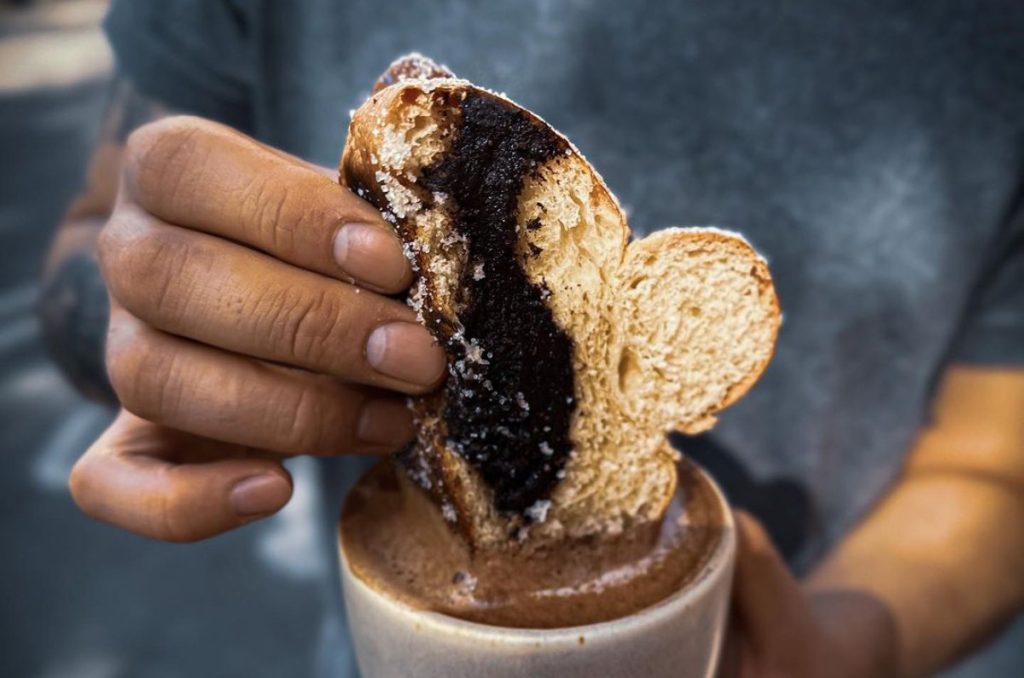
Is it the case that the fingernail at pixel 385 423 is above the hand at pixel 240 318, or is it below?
below

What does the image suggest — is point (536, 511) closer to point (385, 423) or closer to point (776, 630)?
point (385, 423)

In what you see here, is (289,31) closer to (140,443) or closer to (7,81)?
(140,443)

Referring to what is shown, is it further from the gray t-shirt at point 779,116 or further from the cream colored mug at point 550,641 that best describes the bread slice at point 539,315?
the gray t-shirt at point 779,116

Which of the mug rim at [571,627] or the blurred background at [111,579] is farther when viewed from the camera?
the blurred background at [111,579]

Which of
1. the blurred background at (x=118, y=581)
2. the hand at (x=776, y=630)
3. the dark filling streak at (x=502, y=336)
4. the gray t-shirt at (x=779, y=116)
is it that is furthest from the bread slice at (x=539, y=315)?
the blurred background at (x=118, y=581)

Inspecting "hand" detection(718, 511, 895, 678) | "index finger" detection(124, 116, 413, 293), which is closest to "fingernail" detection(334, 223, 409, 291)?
"index finger" detection(124, 116, 413, 293)

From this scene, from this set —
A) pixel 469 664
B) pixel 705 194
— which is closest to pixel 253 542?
pixel 705 194

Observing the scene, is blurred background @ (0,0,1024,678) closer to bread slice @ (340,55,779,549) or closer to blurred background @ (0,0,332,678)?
blurred background @ (0,0,332,678)
